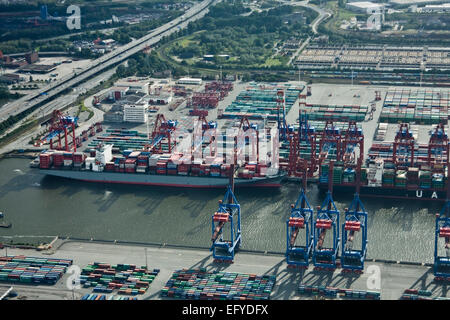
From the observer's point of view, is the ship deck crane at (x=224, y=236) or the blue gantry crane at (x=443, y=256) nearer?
the blue gantry crane at (x=443, y=256)

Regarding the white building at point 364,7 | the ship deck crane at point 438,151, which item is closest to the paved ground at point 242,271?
the ship deck crane at point 438,151

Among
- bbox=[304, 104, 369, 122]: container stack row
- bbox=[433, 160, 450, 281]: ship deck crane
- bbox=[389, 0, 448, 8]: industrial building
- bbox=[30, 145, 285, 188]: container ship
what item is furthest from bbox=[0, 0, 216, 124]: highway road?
bbox=[433, 160, 450, 281]: ship deck crane

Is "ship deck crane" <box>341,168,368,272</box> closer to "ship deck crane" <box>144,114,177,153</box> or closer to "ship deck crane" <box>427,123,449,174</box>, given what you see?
"ship deck crane" <box>427,123,449,174</box>

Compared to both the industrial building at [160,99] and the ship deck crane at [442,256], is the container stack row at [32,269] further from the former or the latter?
the industrial building at [160,99]

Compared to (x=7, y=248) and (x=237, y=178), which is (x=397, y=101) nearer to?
(x=237, y=178)

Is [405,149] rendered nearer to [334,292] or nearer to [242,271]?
[242,271]

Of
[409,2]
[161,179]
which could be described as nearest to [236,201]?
[161,179]
